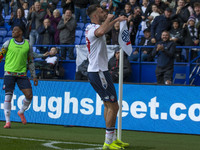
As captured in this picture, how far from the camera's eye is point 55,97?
37.7ft

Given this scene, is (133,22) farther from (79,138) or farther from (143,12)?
(79,138)

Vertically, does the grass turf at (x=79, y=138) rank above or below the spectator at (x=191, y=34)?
below

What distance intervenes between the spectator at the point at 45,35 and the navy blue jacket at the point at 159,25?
3.89 m

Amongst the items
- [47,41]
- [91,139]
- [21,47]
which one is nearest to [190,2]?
[47,41]

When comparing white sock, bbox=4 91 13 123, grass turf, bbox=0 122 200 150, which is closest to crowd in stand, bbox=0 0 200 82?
white sock, bbox=4 91 13 123

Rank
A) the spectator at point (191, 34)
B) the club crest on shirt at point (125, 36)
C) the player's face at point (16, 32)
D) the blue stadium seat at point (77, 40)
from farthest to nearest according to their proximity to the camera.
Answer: the blue stadium seat at point (77, 40)
the spectator at point (191, 34)
the player's face at point (16, 32)
the club crest on shirt at point (125, 36)

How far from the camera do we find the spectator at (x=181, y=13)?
1419 centimetres

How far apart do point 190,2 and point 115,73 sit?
3.64 metres

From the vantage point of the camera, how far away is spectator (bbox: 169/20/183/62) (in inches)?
529

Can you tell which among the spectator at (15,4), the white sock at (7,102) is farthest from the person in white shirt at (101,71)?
the spectator at (15,4)

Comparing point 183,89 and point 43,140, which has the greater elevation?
point 183,89

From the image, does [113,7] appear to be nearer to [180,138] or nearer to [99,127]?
[99,127]

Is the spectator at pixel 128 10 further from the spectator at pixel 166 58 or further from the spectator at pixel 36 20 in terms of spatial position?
the spectator at pixel 36 20

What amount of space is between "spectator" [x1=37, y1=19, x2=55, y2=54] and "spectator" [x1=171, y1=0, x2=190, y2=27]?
4430 millimetres
